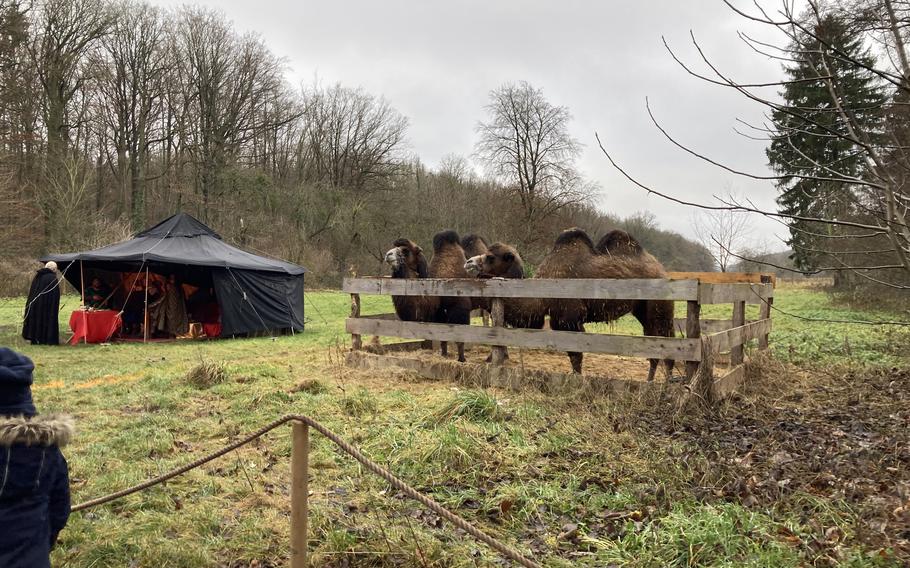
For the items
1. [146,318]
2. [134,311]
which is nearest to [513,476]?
[146,318]

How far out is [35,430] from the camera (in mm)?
2451

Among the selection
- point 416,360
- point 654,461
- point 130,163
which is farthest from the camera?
point 130,163

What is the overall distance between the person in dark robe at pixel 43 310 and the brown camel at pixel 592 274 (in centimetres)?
1111

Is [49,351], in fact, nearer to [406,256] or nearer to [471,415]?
[406,256]

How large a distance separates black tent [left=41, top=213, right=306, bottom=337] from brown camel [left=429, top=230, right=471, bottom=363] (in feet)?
22.8

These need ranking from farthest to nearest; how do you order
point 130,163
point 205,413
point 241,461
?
point 130,163
point 205,413
point 241,461

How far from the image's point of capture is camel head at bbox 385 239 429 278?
409 inches

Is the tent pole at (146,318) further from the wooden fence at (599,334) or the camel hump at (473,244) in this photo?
the camel hump at (473,244)

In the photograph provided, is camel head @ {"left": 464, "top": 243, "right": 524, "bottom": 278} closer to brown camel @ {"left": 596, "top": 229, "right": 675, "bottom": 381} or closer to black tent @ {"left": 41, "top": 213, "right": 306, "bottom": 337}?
brown camel @ {"left": 596, "top": 229, "right": 675, "bottom": 381}

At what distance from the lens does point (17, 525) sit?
2420 mm

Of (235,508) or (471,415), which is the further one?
(471,415)

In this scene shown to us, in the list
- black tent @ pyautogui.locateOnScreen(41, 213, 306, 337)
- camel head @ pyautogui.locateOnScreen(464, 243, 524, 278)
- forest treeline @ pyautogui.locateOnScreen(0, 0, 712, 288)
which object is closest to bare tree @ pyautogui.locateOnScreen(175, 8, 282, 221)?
forest treeline @ pyautogui.locateOnScreen(0, 0, 712, 288)

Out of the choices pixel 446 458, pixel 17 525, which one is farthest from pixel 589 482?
pixel 17 525

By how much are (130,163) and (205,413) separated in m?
30.2
